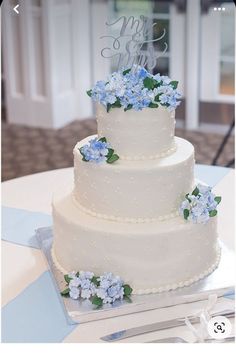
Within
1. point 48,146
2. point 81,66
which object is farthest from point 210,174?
point 81,66

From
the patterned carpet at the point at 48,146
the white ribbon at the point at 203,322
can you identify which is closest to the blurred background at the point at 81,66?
the patterned carpet at the point at 48,146

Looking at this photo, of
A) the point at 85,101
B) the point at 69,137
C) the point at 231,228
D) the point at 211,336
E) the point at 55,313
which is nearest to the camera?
the point at 211,336

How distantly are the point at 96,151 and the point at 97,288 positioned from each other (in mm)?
360

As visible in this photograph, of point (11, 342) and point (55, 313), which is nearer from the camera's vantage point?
point (11, 342)

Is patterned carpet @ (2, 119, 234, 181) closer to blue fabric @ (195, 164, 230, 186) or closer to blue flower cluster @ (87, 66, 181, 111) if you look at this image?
blue fabric @ (195, 164, 230, 186)

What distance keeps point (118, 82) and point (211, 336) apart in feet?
2.23

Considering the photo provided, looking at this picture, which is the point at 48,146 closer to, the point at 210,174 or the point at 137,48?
the point at 210,174

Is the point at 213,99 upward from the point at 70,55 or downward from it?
downward

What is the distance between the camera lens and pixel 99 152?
168 centimetres

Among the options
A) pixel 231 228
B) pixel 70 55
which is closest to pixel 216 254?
pixel 231 228

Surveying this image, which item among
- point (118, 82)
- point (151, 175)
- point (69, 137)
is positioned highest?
point (118, 82)

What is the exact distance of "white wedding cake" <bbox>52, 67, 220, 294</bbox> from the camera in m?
1.67

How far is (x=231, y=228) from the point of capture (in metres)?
2.08

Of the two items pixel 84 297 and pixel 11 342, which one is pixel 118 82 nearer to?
pixel 84 297
